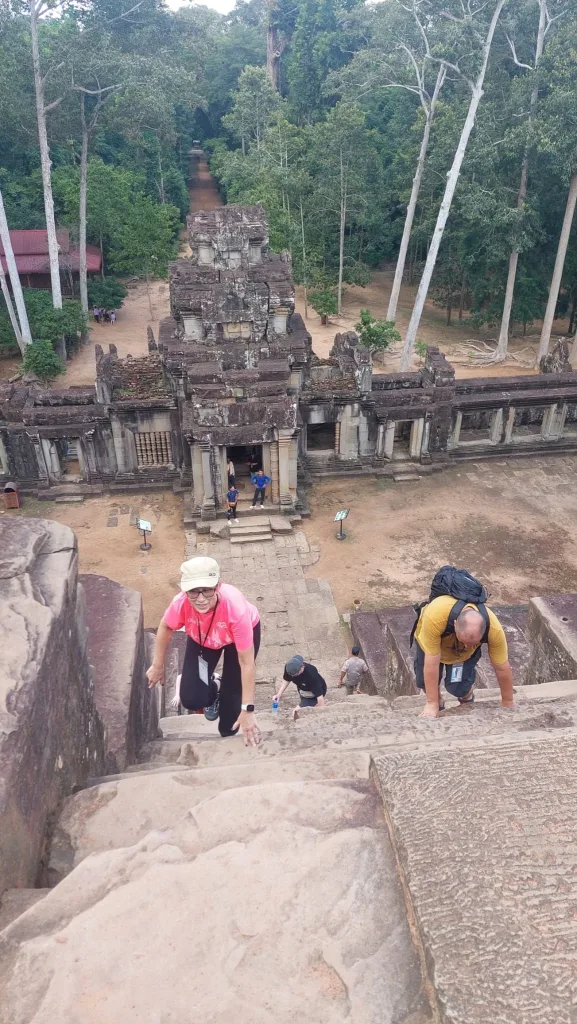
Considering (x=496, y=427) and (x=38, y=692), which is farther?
(x=496, y=427)

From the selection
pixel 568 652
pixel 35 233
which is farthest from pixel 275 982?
pixel 35 233

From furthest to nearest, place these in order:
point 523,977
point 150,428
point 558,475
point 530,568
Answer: point 558,475, point 150,428, point 530,568, point 523,977

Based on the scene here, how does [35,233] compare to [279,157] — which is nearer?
[35,233]

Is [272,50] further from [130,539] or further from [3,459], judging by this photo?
[130,539]

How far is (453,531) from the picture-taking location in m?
17.4

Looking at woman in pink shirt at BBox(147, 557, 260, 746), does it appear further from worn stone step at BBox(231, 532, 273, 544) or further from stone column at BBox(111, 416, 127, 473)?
stone column at BBox(111, 416, 127, 473)

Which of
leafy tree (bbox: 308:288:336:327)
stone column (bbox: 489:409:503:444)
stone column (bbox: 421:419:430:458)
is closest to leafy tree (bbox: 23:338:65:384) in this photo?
leafy tree (bbox: 308:288:336:327)

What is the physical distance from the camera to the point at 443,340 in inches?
1299

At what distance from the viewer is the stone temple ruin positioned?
16922 millimetres

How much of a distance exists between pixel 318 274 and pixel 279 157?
36.6 ft

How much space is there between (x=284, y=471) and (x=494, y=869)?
1495cm

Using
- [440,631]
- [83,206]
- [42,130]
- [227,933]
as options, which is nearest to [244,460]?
[440,631]

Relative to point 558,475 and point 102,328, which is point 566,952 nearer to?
point 558,475

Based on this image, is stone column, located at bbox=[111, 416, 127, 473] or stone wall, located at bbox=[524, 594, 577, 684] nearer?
stone wall, located at bbox=[524, 594, 577, 684]
